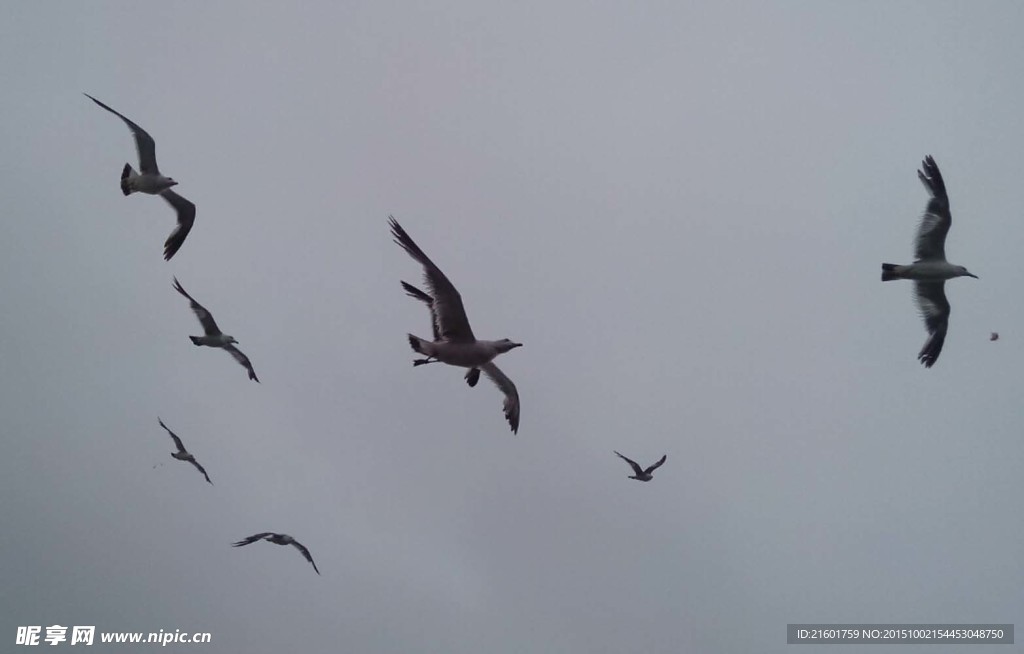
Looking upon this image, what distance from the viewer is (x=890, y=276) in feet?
71.9

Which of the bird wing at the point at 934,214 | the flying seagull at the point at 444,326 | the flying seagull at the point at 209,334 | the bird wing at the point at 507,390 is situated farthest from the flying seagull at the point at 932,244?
the flying seagull at the point at 209,334

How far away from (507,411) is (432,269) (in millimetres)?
4820

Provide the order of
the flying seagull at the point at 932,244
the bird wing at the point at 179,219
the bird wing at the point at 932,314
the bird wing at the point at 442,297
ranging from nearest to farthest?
the bird wing at the point at 442,297, the flying seagull at the point at 932,244, the bird wing at the point at 932,314, the bird wing at the point at 179,219

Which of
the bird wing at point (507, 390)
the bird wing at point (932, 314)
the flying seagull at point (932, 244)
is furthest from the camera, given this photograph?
the bird wing at point (932, 314)

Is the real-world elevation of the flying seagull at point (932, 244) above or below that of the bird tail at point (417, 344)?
above

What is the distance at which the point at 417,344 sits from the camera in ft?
57.4

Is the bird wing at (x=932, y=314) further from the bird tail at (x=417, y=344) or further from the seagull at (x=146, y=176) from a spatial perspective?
the seagull at (x=146, y=176)

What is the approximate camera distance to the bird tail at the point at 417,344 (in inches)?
688

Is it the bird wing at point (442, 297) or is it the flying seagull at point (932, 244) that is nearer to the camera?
the bird wing at point (442, 297)

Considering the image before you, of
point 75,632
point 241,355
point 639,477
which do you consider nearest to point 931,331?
point 639,477

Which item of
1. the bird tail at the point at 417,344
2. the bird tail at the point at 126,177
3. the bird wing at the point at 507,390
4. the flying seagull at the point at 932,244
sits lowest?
the bird wing at the point at 507,390

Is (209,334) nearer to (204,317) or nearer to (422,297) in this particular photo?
(204,317)

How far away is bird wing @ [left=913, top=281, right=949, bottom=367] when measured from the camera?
22844 mm

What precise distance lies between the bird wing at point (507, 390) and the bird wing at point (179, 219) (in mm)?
9253
